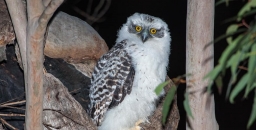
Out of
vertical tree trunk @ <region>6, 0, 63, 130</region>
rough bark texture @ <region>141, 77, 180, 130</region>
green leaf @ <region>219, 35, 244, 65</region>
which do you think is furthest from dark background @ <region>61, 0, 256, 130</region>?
green leaf @ <region>219, 35, 244, 65</region>

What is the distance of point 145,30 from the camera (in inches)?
136

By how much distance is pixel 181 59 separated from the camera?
430 centimetres

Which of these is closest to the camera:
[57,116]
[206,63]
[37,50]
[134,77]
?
[37,50]

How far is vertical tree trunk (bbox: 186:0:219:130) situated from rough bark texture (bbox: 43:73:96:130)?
24.0 inches

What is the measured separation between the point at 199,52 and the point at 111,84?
28.0 inches

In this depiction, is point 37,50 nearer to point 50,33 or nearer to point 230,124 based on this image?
point 50,33

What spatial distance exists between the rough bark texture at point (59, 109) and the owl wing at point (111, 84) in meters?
0.28

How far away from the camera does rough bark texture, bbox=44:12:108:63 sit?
128 inches

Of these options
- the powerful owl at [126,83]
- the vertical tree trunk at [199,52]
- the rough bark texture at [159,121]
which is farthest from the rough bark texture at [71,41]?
the vertical tree trunk at [199,52]

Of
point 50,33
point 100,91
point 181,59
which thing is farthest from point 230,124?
point 50,33

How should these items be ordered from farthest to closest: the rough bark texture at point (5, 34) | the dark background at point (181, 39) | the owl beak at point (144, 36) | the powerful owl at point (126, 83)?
1. the dark background at point (181, 39)
2. the owl beak at point (144, 36)
3. the powerful owl at point (126, 83)
4. the rough bark texture at point (5, 34)

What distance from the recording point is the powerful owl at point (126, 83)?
10.4ft

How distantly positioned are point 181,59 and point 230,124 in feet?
2.02

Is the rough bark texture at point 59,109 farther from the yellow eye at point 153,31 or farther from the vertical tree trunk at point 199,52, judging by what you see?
the yellow eye at point 153,31
